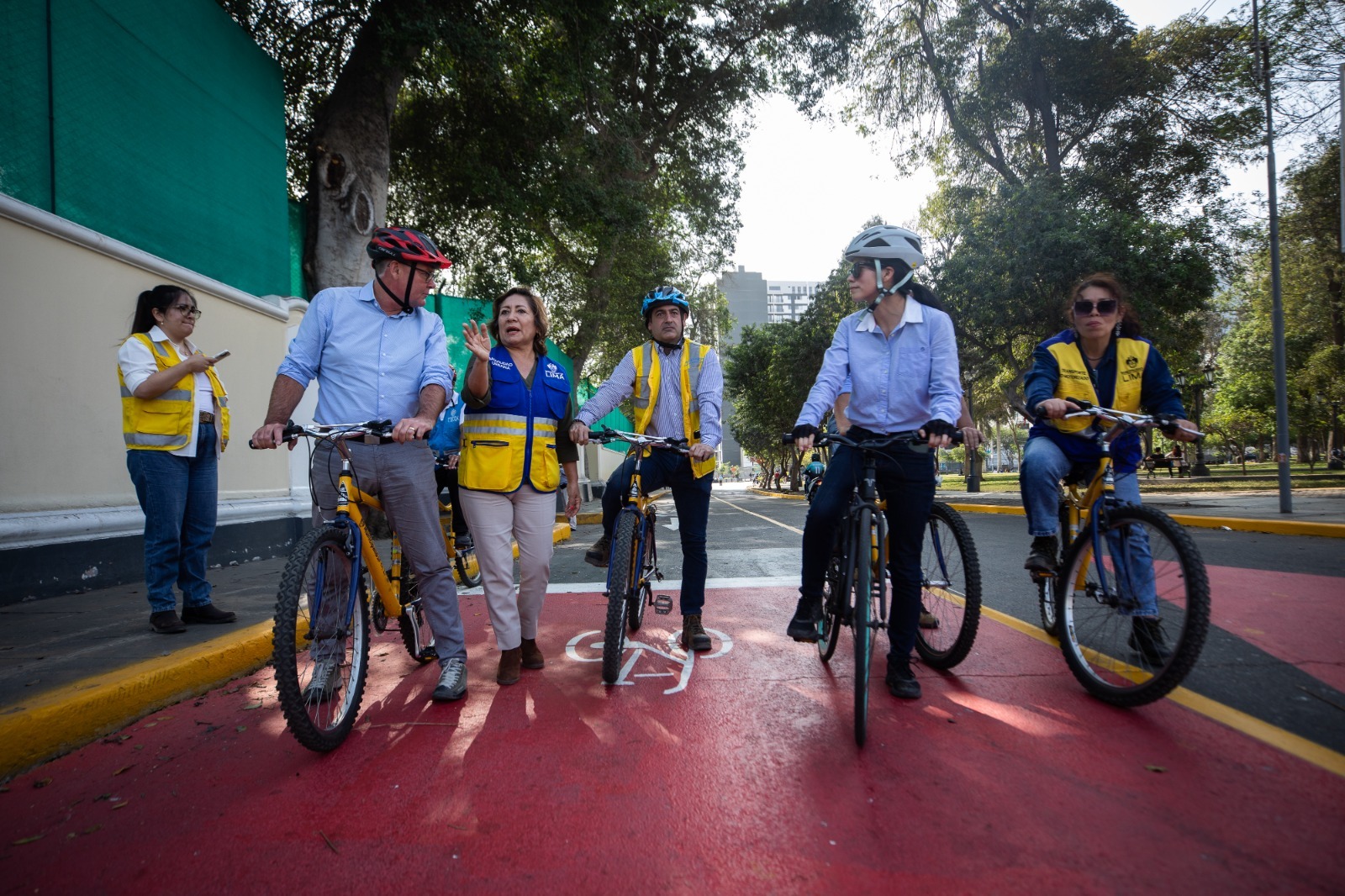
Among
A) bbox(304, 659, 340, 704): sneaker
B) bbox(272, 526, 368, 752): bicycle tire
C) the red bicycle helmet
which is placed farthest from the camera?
the red bicycle helmet

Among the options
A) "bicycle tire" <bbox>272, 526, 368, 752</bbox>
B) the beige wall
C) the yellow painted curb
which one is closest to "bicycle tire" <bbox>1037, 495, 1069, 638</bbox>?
"bicycle tire" <bbox>272, 526, 368, 752</bbox>

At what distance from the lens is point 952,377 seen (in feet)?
10.6

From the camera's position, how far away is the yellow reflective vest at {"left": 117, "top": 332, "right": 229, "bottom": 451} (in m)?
4.07

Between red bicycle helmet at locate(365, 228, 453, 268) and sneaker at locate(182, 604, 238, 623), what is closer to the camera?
red bicycle helmet at locate(365, 228, 453, 268)

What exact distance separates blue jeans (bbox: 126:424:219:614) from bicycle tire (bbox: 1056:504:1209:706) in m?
4.77

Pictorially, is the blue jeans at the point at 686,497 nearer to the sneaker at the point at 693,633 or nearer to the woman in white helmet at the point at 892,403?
the sneaker at the point at 693,633

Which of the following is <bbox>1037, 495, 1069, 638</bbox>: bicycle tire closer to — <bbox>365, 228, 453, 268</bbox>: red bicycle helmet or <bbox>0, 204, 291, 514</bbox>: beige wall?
<bbox>365, 228, 453, 268</bbox>: red bicycle helmet

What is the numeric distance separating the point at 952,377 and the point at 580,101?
848 centimetres

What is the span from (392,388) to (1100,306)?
3.58 m

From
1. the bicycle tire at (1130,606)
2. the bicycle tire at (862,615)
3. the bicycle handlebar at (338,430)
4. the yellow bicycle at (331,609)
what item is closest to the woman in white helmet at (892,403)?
the bicycle tire at (862,615)

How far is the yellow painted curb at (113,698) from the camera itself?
256 centimetres

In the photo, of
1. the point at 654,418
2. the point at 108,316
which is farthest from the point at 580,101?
the point at 654,418

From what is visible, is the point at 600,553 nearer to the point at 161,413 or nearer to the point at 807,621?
the point at 807,621

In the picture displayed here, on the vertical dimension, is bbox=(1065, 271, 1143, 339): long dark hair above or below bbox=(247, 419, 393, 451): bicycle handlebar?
above
